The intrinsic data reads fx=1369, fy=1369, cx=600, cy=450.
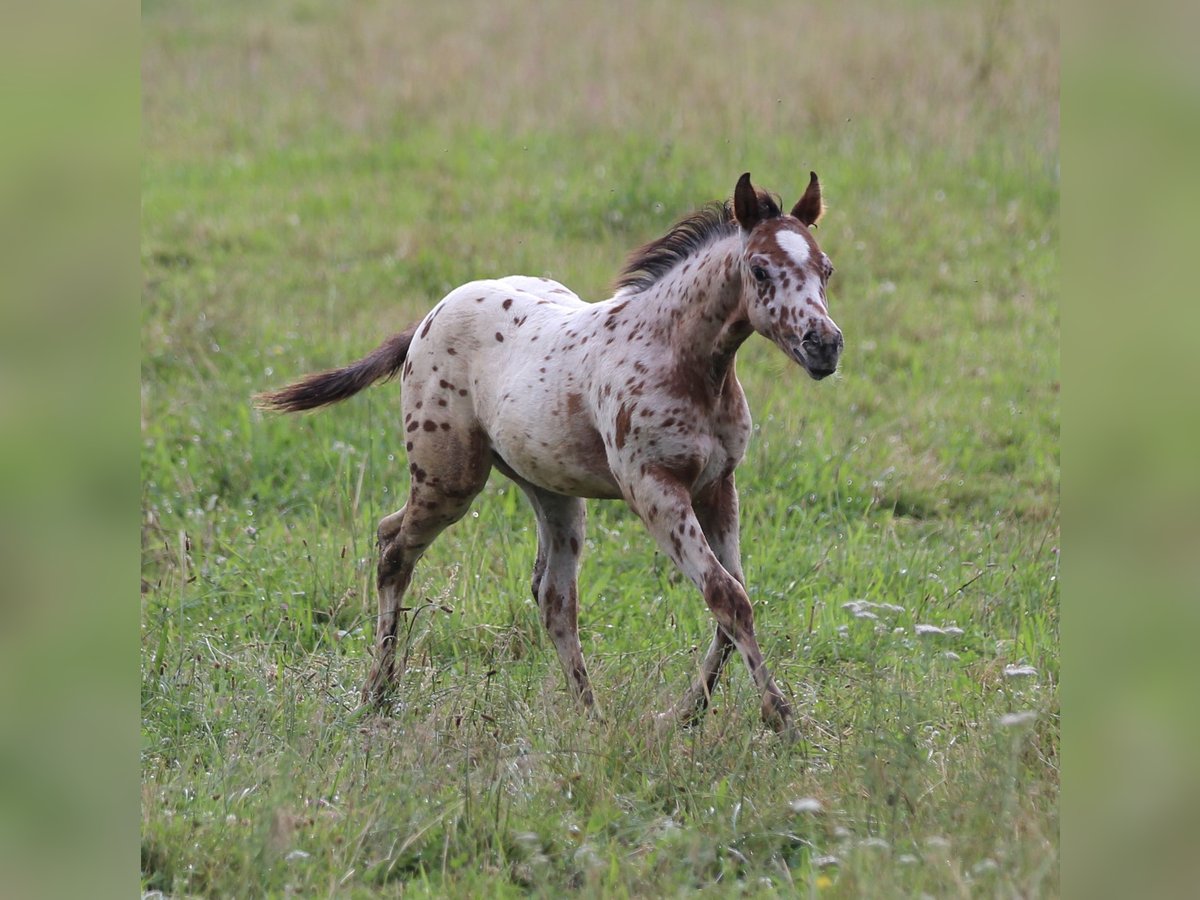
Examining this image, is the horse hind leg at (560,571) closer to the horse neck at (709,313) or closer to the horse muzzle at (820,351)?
the horse neck at (709,313)

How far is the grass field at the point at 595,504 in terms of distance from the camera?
3.66 m

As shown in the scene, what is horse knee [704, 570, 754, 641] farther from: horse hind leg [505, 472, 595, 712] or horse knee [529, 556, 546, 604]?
horse knee [529, 556, 546, 604]

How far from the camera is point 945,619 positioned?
217 inches

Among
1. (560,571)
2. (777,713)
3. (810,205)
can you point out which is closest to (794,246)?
(810,205)

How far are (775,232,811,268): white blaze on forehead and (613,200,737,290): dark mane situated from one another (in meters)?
0.28

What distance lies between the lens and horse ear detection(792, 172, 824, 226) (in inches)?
162

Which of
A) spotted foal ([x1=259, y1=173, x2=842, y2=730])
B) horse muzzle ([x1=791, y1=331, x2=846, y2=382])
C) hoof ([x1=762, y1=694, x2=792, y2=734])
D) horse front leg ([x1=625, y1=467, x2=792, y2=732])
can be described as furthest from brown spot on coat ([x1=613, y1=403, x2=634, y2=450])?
hoof ([x1=762, y1=694, x2=792, y2=734])

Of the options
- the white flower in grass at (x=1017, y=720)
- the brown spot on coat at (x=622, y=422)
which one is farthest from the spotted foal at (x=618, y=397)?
the white flower in grass at (x=1017, y=720)

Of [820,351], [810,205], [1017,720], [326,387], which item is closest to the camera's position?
[1017,720]

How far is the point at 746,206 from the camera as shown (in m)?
4.01

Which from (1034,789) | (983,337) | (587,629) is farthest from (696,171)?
(1034,789)

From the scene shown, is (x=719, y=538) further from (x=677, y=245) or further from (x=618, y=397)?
(x=677, y=245)

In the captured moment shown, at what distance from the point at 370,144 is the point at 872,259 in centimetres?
420

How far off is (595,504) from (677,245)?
8.78 feet
